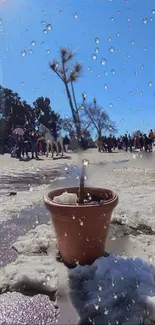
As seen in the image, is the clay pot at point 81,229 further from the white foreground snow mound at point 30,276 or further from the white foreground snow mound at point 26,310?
the white foreground snow mound at point 26,310

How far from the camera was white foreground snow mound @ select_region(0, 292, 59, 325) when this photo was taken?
1.73 meters

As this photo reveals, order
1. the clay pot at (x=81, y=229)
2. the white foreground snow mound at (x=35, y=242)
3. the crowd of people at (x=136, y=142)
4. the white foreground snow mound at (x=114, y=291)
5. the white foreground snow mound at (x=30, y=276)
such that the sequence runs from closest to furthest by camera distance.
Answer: the white foreground snow mound at (x=114, y=291), the white foreground snow mound at (x=30, y=276), the clay pot at (x=81, y=229), the white foreground snow mound at (x=35, y=242), the crowd of people at (x=136, y=142)

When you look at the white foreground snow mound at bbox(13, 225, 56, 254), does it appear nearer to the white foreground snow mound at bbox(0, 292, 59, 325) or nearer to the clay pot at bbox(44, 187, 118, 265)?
the clay pot at bbox(44, 187, 118, 265)

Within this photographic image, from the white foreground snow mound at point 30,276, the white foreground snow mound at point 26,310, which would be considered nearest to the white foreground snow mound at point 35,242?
the white foreground snow mound at point 30,276

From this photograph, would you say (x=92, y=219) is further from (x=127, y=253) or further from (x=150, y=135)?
(x=150, y=135)

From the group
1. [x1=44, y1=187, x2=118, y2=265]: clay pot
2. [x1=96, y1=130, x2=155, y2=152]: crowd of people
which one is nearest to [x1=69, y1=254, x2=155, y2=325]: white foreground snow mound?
[x1=44, y1=187, x2=118, y2=265]: clay pot

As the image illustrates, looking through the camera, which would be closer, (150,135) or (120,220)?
(120,220)

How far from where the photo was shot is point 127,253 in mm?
2652

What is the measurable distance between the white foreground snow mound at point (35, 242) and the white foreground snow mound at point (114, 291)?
1.97ft

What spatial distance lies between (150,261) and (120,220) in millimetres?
1193

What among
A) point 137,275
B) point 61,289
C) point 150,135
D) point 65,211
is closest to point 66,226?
point 65,211

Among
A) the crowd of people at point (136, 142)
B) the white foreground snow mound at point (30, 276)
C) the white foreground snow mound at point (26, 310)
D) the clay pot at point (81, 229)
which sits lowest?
the white foreground snow mound at point (26, 310)

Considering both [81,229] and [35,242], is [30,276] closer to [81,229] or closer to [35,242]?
[81,229]

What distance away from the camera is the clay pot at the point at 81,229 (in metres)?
2.30
